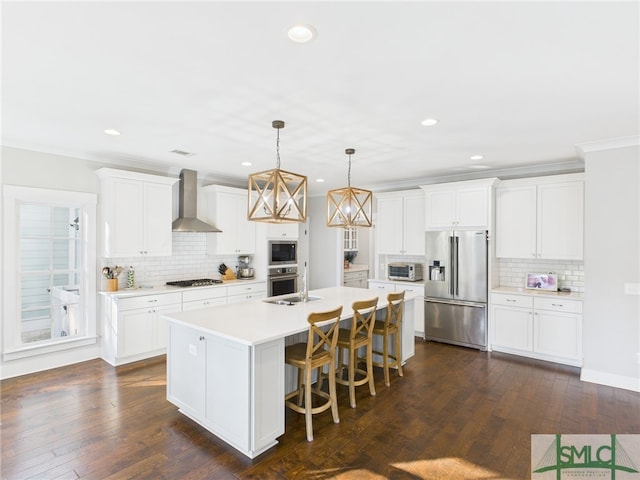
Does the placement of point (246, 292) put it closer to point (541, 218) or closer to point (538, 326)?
point (538, 326)

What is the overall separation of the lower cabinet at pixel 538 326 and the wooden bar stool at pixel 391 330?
5.65ft

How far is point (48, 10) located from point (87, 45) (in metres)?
0.29

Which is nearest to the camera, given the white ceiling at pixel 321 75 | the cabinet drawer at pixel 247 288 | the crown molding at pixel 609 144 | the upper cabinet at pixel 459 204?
the white ceiling at pixel 321 75

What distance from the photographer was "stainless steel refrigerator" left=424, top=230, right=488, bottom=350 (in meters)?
5.02

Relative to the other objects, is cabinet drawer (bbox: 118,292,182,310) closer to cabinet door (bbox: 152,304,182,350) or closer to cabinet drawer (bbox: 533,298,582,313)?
cabinet door (bbox: 152,304,182,350)

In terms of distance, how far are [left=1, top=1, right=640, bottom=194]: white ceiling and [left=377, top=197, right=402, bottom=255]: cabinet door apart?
208cm

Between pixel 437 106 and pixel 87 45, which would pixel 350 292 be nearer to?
pixel 437 106

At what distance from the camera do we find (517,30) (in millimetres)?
1812

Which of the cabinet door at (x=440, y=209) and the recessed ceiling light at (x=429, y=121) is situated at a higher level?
the recessed ceiling light at (x=429, y=121)

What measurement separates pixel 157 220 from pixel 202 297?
1.26 meters

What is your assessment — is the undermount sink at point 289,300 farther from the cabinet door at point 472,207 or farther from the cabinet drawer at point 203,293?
the cabinet door at point 472,207

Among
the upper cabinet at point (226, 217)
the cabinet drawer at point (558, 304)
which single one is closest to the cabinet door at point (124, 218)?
the upper cabinet at point (226, 217)

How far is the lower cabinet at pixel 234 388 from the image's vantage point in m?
2.47

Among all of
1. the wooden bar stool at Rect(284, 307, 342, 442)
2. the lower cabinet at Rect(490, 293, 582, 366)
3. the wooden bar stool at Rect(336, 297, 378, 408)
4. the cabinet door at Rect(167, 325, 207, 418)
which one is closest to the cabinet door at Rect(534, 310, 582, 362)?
the lower cabinet at Rect(490, 293, 582, 366)
